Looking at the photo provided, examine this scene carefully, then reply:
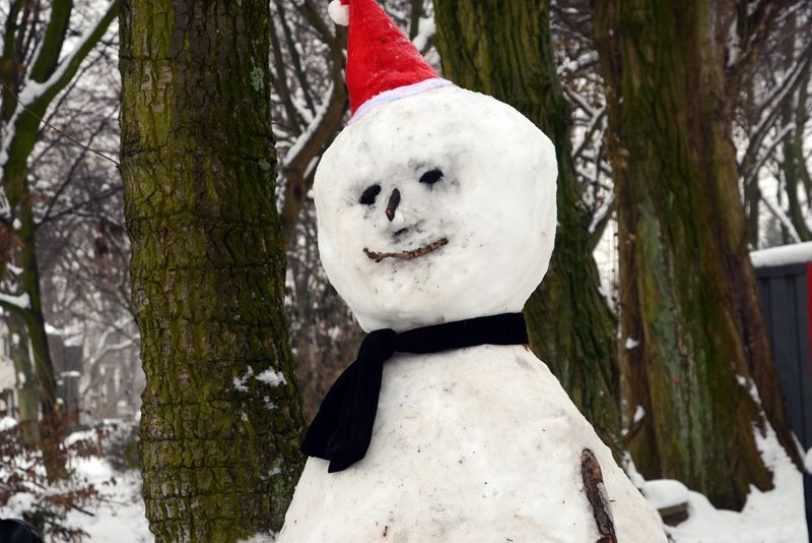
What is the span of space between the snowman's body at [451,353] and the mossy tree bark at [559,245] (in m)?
2.34

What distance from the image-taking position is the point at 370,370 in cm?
256

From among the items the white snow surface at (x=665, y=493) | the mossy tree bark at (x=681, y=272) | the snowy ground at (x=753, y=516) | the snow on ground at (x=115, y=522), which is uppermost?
the mossy tree bark at (x=681, y=272)

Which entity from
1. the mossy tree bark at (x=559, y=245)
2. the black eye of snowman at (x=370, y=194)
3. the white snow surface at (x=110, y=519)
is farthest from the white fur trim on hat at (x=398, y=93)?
the white snow surface at (x=110, y=519)

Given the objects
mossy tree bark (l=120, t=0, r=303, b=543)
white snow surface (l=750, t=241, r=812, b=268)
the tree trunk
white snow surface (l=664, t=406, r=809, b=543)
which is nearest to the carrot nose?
mossy tree bark (l=120, t=0, r=303, b=543)

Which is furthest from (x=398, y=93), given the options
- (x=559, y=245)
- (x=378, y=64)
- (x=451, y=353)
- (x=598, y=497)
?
(x=559, y=245)

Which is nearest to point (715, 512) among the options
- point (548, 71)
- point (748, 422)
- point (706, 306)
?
point (748, 422)

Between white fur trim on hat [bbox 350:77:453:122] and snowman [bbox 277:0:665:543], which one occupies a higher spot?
white fur trim on hat [bbox 350:77:453:122]

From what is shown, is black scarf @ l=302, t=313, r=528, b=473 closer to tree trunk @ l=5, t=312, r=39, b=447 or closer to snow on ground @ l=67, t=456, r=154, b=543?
snow on ground @ l=67, t=456, r=154, b=543

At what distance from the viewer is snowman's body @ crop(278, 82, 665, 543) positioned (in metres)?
2.33

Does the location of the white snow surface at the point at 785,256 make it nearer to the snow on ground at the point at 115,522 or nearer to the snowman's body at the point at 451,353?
the snow on ground at the point at 115,522

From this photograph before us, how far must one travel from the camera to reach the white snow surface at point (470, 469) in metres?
2.29

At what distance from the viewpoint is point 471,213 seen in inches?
100

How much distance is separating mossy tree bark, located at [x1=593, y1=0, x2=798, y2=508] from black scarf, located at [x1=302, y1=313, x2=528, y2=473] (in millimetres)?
4950

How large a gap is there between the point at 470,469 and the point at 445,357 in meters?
0.32
